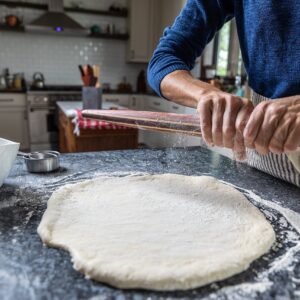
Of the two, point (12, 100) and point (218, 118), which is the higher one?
point (218, 118)

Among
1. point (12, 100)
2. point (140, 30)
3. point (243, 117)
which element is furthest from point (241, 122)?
point (140, 30)

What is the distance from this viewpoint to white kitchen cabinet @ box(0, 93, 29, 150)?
329 cm

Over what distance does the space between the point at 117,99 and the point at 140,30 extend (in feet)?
3.16

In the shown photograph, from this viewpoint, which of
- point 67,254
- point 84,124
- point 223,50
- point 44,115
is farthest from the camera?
point 44,115

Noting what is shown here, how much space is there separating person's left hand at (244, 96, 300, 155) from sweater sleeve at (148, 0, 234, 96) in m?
0.43

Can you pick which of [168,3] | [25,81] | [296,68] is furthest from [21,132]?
[296,68]

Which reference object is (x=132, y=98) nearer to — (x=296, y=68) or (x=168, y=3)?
(x=168, y=3)

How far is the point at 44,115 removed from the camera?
3.34m

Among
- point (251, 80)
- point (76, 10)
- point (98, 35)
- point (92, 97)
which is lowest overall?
point (92, 97)

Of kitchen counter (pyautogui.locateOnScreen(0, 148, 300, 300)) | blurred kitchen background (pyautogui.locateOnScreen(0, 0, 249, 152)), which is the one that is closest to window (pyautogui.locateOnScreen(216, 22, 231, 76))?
blurred kitchen background (pyautogui.locateOnScreen(0, 0, 249, 152))

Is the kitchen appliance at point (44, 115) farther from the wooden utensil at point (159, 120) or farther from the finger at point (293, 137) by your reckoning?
the finger at point (293, 137)

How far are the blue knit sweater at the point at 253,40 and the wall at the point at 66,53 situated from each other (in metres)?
3.11

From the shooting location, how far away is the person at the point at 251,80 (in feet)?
1.87

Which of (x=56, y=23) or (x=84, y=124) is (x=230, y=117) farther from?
(x=56, y=23)
